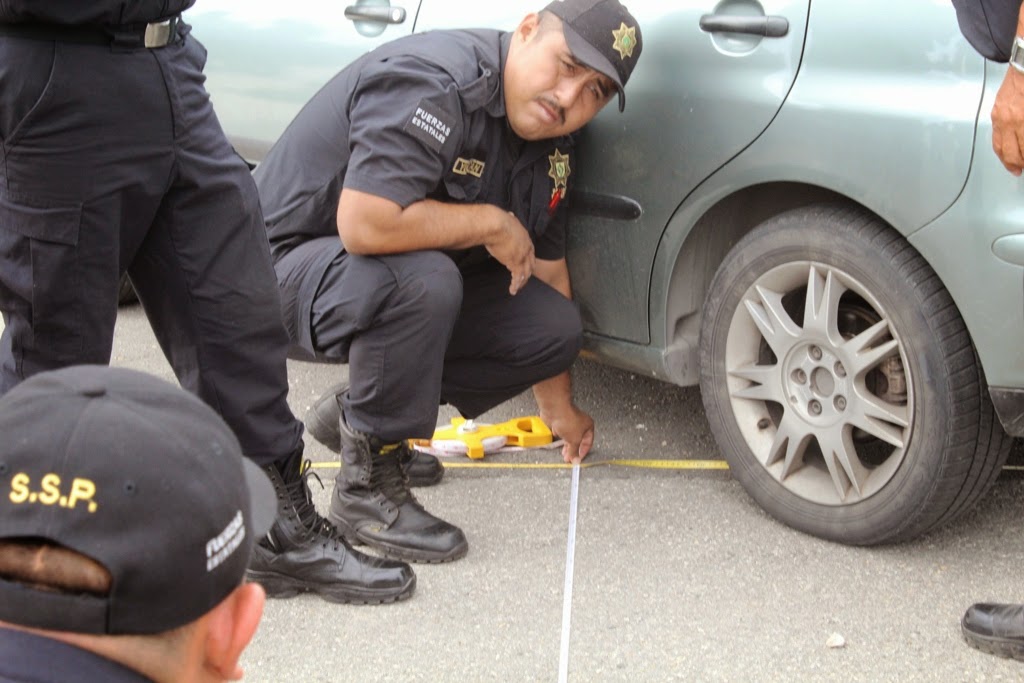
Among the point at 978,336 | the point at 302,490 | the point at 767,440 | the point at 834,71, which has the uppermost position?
the point at 834,71

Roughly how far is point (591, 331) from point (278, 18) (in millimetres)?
1347

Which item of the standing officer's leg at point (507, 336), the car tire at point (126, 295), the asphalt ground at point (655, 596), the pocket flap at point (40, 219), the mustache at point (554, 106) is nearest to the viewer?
the pocket flap at point (40, 219)

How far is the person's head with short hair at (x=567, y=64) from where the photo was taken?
9.65ft

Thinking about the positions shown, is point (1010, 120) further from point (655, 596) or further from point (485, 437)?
point (485, 437)

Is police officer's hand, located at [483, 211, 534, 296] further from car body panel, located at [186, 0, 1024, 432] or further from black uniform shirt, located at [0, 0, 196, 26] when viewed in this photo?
black uniform shirt, located at [0, 0, 196, 26]

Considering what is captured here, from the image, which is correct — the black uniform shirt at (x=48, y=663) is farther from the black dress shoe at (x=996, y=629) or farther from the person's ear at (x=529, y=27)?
the person's ear at (x=529, y=27)

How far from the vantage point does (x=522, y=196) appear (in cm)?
323

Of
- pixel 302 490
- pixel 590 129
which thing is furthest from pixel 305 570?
pixel 590 129

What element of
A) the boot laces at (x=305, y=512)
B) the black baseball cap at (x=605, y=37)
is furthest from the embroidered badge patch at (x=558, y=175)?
the boot laces at (x=305, y=512)

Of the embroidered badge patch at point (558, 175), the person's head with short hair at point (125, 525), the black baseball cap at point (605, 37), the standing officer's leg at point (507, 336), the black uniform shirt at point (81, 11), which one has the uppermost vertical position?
the person's head with short hair at point (125, 525)

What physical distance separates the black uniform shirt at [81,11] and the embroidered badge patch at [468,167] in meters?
0.87

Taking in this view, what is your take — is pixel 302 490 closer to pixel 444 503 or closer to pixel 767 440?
pixel 444 503

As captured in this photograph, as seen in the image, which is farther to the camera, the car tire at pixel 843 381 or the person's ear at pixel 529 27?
the person's ear at pixel 529 27

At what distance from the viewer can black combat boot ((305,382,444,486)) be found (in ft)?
11.4
